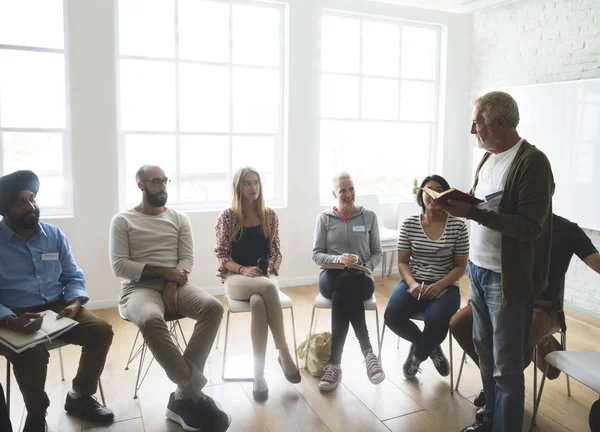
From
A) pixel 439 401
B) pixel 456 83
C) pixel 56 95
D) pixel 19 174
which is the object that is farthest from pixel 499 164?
pixel 456 83

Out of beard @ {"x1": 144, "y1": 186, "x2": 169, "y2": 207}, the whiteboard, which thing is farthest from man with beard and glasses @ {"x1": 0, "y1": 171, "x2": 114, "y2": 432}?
the whiteboard

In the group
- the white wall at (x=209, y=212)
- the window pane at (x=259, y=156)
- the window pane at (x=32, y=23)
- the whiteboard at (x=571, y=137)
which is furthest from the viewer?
the window pane at (x=259, y=156)

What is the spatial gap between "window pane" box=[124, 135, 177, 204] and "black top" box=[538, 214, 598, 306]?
3.31 m

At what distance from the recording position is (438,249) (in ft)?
10.2

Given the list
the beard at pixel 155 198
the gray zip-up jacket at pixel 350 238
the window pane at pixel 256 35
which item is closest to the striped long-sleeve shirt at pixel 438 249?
the gray zip-up jacket at pixel 350 238

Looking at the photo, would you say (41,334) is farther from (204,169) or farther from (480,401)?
(204,169)

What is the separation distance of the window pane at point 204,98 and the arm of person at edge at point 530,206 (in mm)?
3372

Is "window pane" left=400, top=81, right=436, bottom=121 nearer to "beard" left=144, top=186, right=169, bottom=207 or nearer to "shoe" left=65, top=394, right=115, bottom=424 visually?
"beard" left=144, top=186, right=169, bottom=207

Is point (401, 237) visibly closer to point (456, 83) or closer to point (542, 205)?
point (542, 205)

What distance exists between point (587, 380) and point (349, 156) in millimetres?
3709

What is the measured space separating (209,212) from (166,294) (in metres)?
1.93

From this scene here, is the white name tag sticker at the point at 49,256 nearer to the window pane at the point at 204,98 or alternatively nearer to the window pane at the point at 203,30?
the window pane at the point at 204,98

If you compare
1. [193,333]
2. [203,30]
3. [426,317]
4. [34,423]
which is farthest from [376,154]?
[34,423]

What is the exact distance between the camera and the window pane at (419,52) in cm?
570
